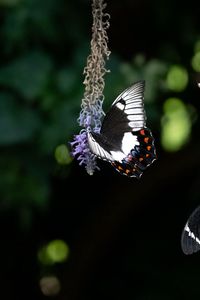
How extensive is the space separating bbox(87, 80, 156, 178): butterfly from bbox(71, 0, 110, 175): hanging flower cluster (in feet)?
0.07

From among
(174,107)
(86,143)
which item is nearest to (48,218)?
(174,107)

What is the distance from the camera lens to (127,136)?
4.57ft

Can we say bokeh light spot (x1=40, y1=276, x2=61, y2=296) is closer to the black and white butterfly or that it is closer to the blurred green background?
the blurred green background

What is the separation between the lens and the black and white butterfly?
1540 millimetres

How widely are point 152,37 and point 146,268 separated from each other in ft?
3.49

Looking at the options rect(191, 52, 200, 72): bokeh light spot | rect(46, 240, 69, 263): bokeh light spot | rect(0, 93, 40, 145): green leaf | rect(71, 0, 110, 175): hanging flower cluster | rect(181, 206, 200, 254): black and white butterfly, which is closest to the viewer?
rect(71, 0, 110, 175): hanging flower cluster

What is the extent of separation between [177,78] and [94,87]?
1.65 metres

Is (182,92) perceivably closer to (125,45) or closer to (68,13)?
(125,45)

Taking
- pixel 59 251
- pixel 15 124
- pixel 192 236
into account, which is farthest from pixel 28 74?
pixel 192 236

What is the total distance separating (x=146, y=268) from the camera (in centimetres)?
340

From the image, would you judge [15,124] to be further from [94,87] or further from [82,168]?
[94,87]

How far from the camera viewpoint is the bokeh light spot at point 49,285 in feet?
11.4

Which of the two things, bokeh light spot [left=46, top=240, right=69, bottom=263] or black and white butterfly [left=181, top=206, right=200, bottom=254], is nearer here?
black and white butterfly [left=181, top=206, right=200, bottom=254]

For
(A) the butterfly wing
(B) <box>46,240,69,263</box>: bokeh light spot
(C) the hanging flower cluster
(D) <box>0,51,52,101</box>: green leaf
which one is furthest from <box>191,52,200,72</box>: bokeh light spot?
(C) the hanging flower cluster
